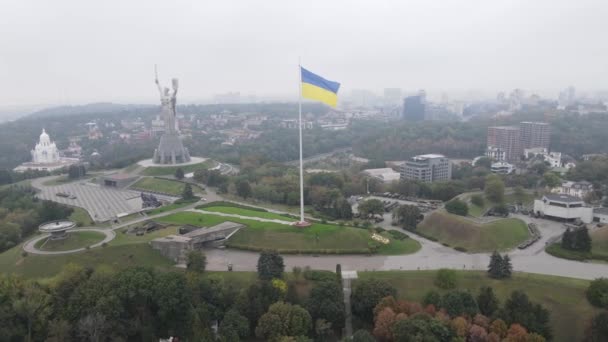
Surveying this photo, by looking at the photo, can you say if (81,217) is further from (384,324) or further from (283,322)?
(384,324)

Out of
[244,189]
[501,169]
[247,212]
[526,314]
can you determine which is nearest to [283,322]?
[526,314]

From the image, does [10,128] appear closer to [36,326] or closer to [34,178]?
[34,178]

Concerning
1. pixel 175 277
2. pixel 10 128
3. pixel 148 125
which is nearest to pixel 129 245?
pixel 175 277

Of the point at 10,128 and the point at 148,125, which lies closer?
the point at 10,128

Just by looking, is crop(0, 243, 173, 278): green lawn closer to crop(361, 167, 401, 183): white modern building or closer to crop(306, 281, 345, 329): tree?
crop(306, 281, 345, 329): tree

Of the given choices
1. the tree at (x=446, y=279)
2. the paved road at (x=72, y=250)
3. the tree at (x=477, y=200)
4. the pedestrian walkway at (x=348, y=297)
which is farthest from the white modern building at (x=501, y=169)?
the paved road at (x=72, y=250)

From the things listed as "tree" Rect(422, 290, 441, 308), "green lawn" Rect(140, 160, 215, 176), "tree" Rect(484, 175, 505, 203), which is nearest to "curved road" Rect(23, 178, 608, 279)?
"tree" Rect(422, 290, 441, 308)
